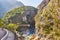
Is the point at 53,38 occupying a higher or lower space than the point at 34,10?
higher

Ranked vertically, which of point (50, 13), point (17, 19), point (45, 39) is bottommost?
point (17, 19)

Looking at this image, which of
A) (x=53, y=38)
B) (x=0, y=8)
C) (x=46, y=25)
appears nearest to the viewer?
(x=53, y=38)

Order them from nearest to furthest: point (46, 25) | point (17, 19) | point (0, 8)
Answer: point (46, 25)
point (17, 19)
point (0, 8)

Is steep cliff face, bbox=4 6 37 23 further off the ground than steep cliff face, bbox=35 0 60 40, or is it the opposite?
steep cliff face, bbox=35 0 60 40

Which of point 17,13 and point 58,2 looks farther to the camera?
point 17,13

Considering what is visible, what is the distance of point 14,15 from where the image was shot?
49719 millimetres

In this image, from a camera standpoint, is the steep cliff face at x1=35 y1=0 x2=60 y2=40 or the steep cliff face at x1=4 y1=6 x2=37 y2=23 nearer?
the steep cliff face at x1=35 y1=0 x2=60 y2=40

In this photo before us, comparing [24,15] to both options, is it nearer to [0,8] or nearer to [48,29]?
[0,8]

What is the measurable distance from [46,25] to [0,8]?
145 ft

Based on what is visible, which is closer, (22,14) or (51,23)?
(51,23)

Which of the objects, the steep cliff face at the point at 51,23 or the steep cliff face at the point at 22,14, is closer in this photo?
the steep cliff face at the point at 51,23

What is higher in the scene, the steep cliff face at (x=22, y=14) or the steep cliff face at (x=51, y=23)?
the steep cliff face at (x=51, y=23)

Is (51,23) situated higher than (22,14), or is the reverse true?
(51,23)

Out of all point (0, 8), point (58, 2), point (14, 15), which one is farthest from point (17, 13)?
point (58, 2)
